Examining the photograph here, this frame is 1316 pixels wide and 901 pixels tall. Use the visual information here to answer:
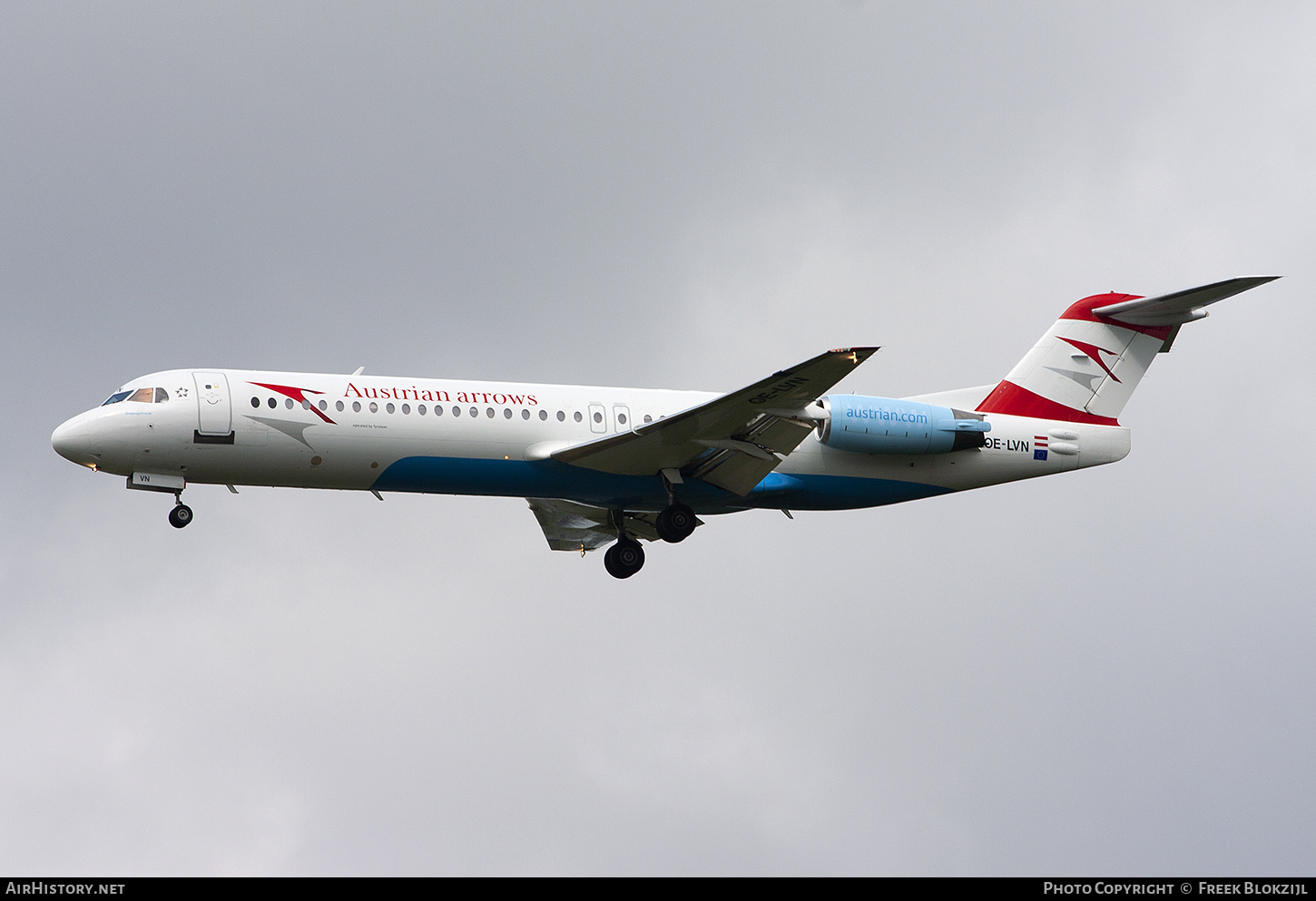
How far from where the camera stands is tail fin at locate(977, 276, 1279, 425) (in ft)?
111

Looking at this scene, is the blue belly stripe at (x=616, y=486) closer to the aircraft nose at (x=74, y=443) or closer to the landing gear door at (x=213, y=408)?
the landing gear door at (x=213, y=408)

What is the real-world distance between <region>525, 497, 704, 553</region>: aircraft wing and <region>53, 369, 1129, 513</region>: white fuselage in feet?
4.86

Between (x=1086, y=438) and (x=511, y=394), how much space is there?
12486mm

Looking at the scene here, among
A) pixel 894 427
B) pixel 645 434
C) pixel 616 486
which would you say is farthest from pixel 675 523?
pixel 894 427

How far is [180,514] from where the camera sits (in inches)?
1139

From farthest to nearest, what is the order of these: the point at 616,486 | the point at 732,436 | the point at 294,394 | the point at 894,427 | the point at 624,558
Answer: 1. the point at 624,558
2. the point at 894,427
3. the point at 616,486
4. the point at 732,436
5. the point at 294,394

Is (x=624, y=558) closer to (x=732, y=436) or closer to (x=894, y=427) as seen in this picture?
(x=732, y=436)

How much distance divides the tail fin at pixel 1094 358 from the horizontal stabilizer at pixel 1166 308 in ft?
0.06

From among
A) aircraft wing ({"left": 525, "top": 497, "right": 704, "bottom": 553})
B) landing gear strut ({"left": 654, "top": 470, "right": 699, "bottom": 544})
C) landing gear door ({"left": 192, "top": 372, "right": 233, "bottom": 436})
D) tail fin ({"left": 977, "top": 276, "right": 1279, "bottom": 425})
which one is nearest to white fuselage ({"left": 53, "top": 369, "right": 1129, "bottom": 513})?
landing gear door ({"left": 192, "top": 372, "right": 233, "bottom": 436})

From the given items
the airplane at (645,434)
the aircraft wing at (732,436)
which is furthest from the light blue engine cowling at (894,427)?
the aircraft wing at (732,436)

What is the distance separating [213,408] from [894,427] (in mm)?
13220

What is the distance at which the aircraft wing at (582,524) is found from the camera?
3375 centimetres

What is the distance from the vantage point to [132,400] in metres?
28.6
